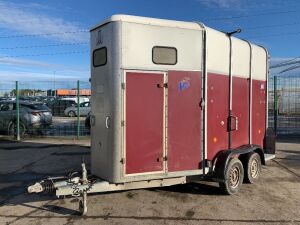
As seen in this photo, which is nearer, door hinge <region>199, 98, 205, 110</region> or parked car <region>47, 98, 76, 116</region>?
door hinge <region>199, 98, 205, 110</region>

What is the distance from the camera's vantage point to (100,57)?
704 cm

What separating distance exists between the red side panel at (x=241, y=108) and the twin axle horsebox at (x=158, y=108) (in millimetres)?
197

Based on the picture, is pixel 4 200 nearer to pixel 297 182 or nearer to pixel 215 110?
pixel 215 110

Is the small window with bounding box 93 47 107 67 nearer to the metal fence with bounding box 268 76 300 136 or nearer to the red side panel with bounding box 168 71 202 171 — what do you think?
the red side panel with bounding box 168 71 202 171

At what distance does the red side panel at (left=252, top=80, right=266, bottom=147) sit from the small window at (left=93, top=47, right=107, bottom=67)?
3.94 metres

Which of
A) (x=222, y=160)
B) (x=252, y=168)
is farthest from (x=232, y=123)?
(x=252, y=168)

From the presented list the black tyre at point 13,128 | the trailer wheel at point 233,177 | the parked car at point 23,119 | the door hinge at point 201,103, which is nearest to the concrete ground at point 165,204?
the trailer wheel at point 233,177

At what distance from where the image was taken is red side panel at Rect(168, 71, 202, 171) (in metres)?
7.13

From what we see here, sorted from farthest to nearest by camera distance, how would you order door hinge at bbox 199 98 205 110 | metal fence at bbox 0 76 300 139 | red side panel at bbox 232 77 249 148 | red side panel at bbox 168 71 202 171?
metal fence at bbox 0 76 300 139 < red side panel at bbox 232 77 249 148 < door hinge at bbox 199 98 205 110 < red side panel at bbox 168 71 202 171

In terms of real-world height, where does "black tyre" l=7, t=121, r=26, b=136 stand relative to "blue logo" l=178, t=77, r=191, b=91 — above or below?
below

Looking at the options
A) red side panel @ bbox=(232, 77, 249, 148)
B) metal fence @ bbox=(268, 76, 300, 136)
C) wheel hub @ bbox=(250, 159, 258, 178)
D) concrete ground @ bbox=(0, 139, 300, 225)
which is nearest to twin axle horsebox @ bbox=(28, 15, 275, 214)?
red side panel @ bbox=(232, 77, 249, 148)

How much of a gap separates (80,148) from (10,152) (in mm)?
2297

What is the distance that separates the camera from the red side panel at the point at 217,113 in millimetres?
7637

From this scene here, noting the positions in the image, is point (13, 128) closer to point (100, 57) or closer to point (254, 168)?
point (100, 57)
